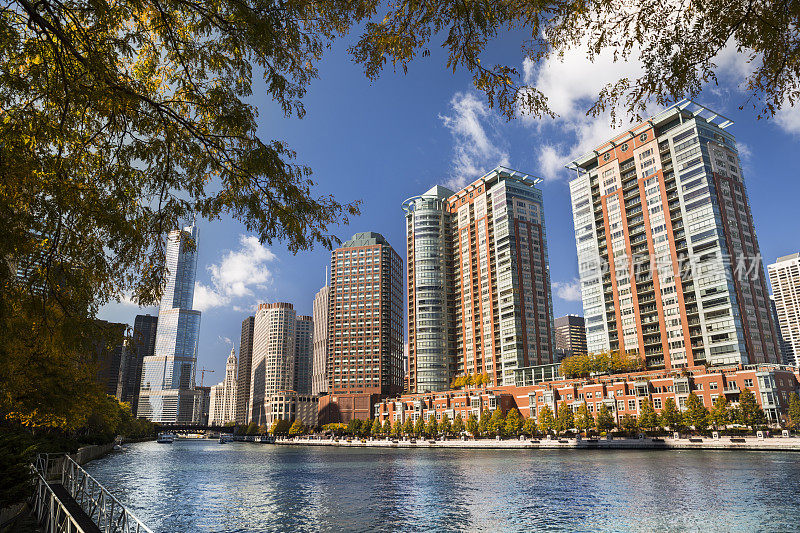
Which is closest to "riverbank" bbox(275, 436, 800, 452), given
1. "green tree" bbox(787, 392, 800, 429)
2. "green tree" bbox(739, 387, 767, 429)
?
"green tree" bbox(739, 387, 767, 429)

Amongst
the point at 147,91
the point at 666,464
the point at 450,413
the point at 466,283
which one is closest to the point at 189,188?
the point at 147,91

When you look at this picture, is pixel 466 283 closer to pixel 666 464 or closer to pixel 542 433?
pixel 542 433

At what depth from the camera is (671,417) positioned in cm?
10431

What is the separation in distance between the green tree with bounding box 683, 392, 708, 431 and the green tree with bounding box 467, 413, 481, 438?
5593 cm

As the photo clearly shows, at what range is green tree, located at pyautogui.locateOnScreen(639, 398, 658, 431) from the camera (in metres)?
106

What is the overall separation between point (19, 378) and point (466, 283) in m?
172

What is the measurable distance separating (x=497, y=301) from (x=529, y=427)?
185ft

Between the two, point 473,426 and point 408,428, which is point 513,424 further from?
point 408,428

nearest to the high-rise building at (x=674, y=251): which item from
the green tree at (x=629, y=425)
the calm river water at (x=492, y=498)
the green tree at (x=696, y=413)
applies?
the green tree at (x=696, y=413)

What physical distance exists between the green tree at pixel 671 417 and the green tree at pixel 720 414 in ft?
20.8

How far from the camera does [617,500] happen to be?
39.7 meters

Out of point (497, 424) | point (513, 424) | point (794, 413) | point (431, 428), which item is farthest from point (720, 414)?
point (431, 428)

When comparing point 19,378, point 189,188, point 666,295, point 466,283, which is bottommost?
point 19,378

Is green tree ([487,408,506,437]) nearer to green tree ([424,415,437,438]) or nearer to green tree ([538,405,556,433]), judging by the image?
green tree ([538,405,556,433])
